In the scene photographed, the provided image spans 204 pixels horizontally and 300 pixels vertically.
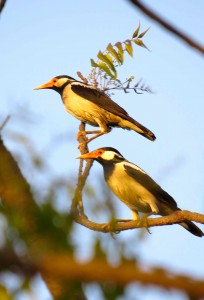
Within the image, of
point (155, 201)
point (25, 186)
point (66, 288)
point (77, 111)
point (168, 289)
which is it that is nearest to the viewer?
point (168, 289)

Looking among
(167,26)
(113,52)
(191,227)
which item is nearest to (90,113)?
(191,227)

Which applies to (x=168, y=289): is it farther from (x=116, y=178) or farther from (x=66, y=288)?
(x=116, y=178)

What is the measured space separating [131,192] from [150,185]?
0.25 m

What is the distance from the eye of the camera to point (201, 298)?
63 cm

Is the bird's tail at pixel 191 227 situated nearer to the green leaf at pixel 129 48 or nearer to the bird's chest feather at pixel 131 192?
the bird's chest feather at pixel 131 192

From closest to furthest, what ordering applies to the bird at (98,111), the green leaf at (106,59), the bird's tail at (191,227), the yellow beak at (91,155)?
the green leaf at (106,59) < the bird's tail at (191,227) < the yellow beak at (91,155) < the bird at (98,111)

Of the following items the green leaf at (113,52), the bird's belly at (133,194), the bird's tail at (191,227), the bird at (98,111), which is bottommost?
the bird's belly at (133,194)

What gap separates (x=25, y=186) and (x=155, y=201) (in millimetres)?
4329

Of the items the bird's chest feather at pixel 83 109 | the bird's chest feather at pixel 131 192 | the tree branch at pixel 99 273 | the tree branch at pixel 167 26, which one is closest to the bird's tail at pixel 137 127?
the bird's chest feather at pixel 83 109

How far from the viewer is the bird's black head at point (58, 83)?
8.63 m

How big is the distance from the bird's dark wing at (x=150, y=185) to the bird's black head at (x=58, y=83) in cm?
320

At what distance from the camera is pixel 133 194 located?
5418mm

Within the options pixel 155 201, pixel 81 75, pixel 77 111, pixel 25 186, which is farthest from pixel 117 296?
pixel 77 111

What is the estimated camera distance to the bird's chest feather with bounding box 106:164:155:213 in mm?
5453
